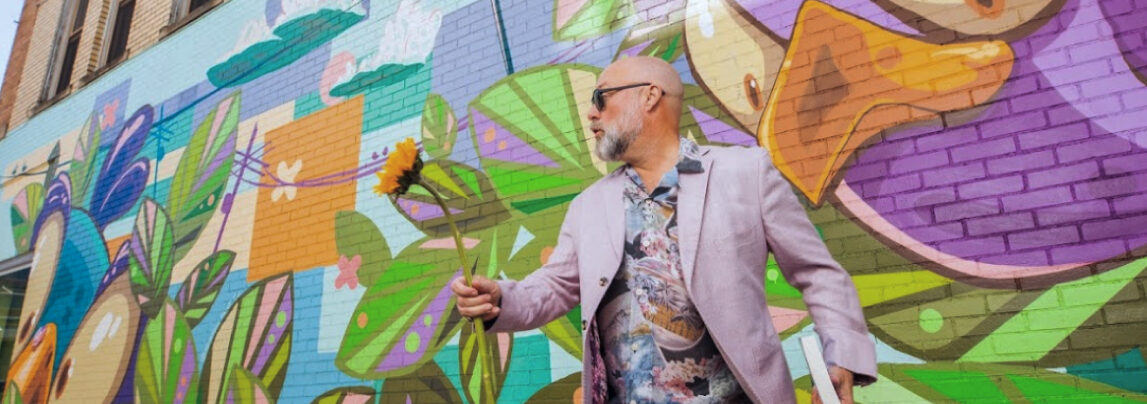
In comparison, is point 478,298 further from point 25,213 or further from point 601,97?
point 25,213

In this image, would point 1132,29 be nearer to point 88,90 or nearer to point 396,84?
point 396,84

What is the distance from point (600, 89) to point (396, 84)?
3.22 meters

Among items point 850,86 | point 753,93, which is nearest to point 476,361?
point 753,93

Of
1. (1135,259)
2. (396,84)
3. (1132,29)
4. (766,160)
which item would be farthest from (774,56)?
(396,84)

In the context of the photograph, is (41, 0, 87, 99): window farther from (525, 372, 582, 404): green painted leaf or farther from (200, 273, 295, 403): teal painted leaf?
(525, 372, 582, 404): green painted leaf

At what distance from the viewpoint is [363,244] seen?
4.46 metres

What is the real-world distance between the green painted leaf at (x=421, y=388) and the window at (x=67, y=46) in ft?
22.4

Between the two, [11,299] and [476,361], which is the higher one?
[11,299]

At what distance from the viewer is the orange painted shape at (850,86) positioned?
287 cm

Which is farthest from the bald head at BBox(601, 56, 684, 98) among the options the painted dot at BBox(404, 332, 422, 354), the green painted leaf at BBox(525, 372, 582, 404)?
the painted dot at BBox(404, 332, 422, 354)

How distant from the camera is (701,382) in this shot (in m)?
1.43

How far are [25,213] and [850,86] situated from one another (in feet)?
29.0

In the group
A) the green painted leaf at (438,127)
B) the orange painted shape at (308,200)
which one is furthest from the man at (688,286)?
the orange painted shape at (308,200)

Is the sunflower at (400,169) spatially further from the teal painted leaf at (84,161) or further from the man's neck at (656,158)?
the teal painted leaf at (84,161)
